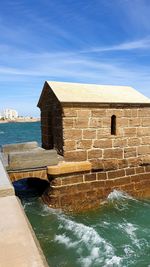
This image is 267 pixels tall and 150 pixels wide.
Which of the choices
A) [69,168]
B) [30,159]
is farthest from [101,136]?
[30,159]

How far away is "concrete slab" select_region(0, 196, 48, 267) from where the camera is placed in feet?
7.29

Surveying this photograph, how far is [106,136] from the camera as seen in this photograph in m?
9.15

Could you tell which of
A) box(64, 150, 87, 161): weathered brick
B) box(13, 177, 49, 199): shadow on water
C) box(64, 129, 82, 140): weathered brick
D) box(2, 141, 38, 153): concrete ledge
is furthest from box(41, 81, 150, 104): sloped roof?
box(13, 177, 49, 199): shadow on water

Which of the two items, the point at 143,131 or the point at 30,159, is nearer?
the point at 30,159

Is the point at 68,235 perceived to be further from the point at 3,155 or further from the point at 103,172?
the point at 3,155

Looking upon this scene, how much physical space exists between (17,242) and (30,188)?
864 cm

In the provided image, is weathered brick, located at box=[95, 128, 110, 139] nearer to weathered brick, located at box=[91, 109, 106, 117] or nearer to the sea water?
weathered brick, located at box=[91, 109, 106, 117]

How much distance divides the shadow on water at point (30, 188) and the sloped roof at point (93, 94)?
2.98 metres

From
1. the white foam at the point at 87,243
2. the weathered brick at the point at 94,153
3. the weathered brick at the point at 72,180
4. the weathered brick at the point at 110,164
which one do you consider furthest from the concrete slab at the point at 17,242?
the weathered brick at the point at 110,164

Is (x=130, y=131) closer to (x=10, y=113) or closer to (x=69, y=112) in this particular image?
(x=69, y=112)

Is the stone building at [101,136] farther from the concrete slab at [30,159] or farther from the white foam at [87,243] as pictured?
the white foam at [87,243]

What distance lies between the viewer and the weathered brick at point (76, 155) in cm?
862

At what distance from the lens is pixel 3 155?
967cm

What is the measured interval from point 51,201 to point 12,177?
4.48 feet
